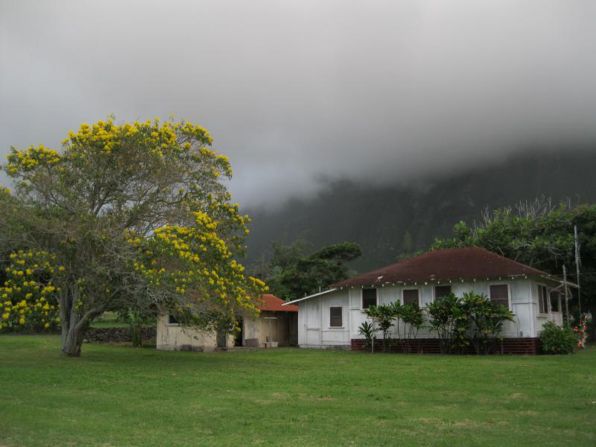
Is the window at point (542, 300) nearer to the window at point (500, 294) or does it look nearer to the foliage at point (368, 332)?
the window at point (500, 294)

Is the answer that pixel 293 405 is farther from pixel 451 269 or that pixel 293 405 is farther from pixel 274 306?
pixel 274 306

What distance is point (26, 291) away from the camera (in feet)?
64.6

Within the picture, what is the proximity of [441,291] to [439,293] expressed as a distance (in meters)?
0.13

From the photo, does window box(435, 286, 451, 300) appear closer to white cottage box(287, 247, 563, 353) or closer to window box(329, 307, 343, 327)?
white cottage box(287, 247, 563, 353)

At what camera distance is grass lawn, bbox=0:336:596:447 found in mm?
8633

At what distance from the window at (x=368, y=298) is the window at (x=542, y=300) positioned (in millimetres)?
7715

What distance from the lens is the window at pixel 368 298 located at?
1200 inches

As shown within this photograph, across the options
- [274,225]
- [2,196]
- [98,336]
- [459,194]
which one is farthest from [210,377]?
[274,225]

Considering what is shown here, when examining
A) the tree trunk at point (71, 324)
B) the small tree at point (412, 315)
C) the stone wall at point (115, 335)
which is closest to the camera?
the tree trunk at point (71, 324)

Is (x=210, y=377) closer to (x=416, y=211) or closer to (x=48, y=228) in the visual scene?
(x=48, y=228)

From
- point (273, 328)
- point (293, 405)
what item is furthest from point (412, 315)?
point (293, 405)

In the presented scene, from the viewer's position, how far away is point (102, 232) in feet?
64.8

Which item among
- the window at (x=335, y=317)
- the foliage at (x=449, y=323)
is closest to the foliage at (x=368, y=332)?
the window at (x=335, y=317)

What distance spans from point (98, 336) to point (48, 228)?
1997cm
